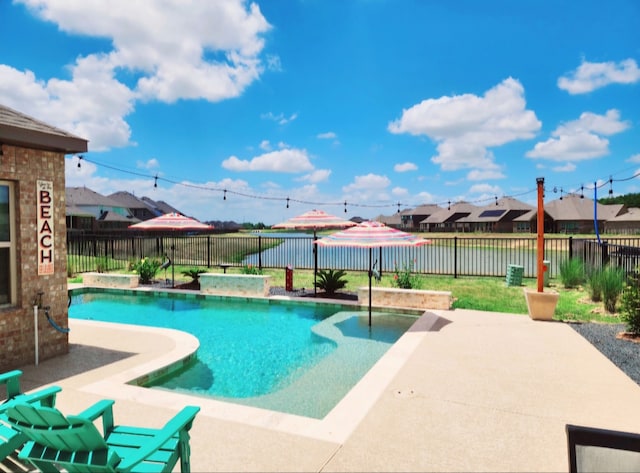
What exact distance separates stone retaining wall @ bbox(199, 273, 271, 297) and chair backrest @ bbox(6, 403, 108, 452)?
29.7 feet

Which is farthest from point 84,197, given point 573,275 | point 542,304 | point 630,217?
point 630,217

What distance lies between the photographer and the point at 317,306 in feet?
35.5

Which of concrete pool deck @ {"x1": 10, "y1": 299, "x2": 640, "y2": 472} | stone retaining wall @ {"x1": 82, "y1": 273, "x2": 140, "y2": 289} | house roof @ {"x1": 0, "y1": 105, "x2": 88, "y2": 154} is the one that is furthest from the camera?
stone retaining wall @ {"x1": 82, "y1": 273, "x2": 140, "y2": 289}

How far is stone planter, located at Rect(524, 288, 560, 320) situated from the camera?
829 centimetres

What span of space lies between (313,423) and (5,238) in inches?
187

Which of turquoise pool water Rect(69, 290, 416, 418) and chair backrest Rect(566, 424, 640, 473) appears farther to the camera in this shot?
turquoise pool water Rect(69, 290, 416, 418)

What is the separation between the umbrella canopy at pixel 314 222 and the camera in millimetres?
12438

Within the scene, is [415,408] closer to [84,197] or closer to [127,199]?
[84,197]

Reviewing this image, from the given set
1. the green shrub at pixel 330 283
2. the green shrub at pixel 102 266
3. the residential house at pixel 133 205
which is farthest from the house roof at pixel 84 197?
the green shrub at pixel 330 283

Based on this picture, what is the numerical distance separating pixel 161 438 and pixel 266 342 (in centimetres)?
540

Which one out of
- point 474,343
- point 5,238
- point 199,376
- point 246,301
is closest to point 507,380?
point 474,343

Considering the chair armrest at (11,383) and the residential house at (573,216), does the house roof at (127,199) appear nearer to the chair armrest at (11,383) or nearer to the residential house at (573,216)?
the residential house at (573,216)

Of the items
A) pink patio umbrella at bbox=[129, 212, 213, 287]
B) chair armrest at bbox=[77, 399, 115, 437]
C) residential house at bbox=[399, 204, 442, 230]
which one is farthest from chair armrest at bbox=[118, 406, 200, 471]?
residential house at bbox=[399, 204, 442, 230]

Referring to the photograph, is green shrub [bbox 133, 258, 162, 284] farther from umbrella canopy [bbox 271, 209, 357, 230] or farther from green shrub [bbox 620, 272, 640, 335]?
green shrub [bbox 620, 272, 640, 335]
